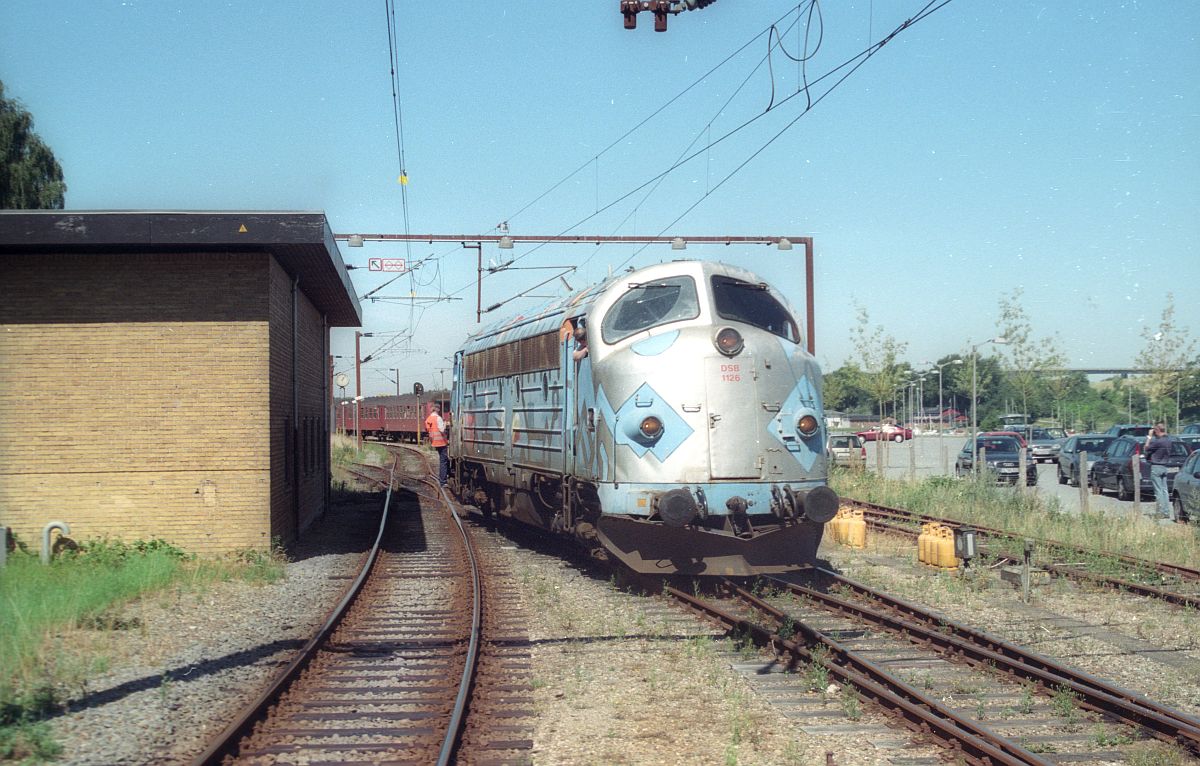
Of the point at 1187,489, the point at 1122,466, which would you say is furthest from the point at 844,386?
the point at 1187,489

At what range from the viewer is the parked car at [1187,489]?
1781 centimetres

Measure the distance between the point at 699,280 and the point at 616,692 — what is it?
526 centimetres

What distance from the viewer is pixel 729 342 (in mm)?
11055

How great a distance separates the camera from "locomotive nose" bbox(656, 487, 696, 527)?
10.3m

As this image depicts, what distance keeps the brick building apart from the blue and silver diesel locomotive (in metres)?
4.64

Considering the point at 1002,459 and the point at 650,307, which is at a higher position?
the point at 650,307

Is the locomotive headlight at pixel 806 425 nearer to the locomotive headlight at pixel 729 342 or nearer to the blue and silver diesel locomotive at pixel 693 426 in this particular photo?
the blue and silver diesel locomotive at pixel 693 426

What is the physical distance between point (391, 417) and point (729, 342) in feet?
168

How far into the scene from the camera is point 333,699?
7562 mm

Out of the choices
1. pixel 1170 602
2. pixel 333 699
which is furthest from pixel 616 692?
pixel 1170 602

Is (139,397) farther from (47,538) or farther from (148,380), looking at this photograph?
(47,538)

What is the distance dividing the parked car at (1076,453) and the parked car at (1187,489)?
822 cm

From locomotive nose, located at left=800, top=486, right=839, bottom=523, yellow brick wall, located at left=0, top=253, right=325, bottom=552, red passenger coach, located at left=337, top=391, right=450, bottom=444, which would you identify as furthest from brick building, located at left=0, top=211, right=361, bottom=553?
red passenger coach, located at left=337, top=391, right=450, bottom=444

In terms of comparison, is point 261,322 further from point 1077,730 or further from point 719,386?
point 1077,730
